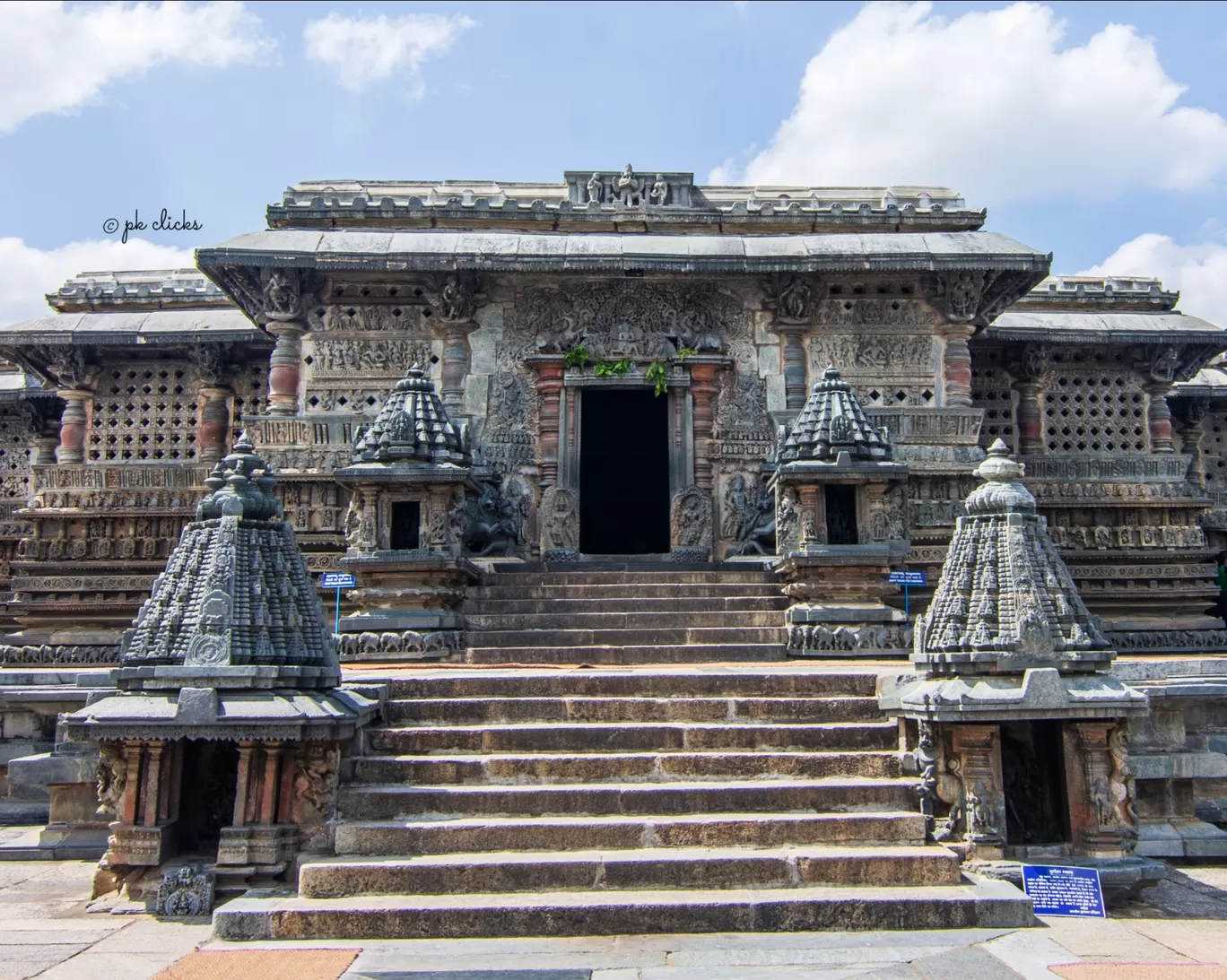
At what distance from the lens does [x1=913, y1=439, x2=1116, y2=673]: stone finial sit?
6254 millimetres

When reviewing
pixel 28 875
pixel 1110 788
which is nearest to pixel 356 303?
pixel 28 875

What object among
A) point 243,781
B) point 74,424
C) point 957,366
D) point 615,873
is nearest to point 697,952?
point 615,873

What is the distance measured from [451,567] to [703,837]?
5.04 metres

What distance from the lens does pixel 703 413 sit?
1377cm

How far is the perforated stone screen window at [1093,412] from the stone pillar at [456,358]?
903 centimetres

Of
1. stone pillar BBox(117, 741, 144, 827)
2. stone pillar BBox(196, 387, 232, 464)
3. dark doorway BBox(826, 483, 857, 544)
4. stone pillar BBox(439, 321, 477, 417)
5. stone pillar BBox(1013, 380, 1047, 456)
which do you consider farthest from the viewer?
stone pillar BBox(1013, 380, 1047, 456)

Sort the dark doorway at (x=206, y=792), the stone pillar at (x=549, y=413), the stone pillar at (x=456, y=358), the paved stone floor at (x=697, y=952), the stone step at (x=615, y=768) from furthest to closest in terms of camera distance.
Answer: the stone pillar at (x=456, y=358)
the stone pillar at (x=549, y=413)
the stone step at (x=615, y=768)
the dark doorway at (x=206, y=792)
the paved stone floor at (x=697, y=952)

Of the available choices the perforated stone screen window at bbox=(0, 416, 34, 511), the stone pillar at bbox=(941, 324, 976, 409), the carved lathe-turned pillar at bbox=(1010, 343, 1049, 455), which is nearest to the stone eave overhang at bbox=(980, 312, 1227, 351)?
the carved lathe-turned pillar at bbox=(1010, 343, 1049, 455)

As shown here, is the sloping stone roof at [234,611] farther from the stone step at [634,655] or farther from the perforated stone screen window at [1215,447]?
the perforated stone screen window at [1215,447]

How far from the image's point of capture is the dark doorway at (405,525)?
10.8m

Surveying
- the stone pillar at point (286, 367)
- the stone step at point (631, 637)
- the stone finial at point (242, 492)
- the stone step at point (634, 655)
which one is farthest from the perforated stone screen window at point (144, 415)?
the stone finial at point (242, 492)

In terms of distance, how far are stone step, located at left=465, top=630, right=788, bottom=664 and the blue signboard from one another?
4.09 meters

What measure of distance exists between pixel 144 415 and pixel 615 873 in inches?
528

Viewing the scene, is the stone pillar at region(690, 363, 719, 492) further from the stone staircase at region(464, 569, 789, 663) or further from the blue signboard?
the blue signboard
